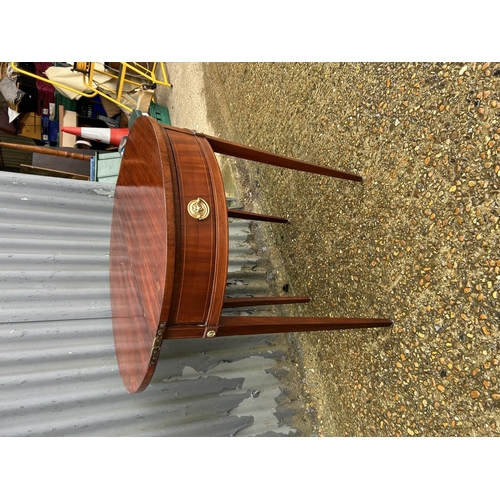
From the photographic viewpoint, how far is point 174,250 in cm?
102

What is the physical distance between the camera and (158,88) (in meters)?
5.09

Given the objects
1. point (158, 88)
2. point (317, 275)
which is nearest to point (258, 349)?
point (317, 275)

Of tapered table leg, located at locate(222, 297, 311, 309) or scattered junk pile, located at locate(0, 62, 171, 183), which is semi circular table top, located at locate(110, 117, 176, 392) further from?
scattered junk pile, located at locate(0, 62, 171, 183)

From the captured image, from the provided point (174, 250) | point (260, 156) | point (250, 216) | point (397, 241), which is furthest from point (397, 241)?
point (174, 250)

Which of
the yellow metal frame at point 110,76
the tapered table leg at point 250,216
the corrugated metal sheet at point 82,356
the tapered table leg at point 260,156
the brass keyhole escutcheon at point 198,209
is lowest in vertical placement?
the corrugated metal sheet at point 82,356

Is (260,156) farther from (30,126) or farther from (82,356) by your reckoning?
(30,126)

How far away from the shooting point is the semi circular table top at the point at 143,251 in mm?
1042

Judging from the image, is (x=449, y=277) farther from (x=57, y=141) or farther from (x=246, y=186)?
(x=57, y=141)

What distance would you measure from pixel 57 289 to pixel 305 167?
125cm

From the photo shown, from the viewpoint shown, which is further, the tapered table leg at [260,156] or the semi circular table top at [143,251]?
the tapered table leg at [260,156]

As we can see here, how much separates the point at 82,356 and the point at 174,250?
3.07 feet

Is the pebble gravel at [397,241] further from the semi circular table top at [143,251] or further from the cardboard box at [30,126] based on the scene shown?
the cardboard box at [30,126]

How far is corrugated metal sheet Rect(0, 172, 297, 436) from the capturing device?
5.08 ft

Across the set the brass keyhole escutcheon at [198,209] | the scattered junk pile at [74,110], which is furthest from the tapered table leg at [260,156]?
the scattered junk pile at [74,110]
